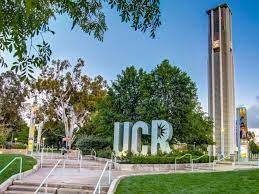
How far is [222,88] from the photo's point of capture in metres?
99.6

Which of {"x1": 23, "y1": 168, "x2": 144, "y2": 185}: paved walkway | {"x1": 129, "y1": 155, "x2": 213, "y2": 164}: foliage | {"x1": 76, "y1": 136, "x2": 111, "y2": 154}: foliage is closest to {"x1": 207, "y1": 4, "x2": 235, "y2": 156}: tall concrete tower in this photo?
{"x1": 76, "y1": 136, "x2": 111, "y2": 154}: foliage

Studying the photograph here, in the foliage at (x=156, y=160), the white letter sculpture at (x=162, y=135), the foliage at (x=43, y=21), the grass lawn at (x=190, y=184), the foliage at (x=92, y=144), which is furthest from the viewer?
the foliage at (x=92, y=144)

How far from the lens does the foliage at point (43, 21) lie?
10.5 ft

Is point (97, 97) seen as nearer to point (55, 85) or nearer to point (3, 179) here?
point (55, 85)

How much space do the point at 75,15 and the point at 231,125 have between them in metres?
104

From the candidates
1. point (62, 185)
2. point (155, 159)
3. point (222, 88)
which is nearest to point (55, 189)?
point (62, 185)

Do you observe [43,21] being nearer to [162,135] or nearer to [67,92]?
[162,135]

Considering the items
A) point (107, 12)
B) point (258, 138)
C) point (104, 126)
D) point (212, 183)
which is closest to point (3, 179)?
point (212, 183)

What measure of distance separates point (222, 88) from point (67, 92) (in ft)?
243

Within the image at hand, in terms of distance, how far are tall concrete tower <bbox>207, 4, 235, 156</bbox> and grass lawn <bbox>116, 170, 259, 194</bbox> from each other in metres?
89.2

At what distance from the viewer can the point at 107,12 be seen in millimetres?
5004

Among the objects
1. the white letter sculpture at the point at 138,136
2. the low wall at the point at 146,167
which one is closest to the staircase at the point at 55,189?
the low wall at the point at 146,167

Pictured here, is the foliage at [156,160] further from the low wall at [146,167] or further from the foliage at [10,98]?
the foliage at [10,98]

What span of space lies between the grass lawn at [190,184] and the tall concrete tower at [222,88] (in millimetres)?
89215
